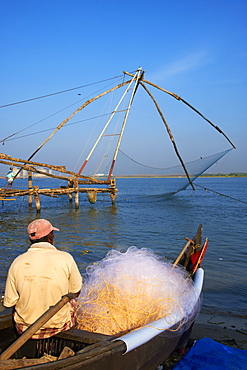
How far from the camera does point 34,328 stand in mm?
2359

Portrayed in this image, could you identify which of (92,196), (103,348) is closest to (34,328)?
(103,348)

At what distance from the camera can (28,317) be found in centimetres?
269

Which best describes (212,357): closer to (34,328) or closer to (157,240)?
(34,328)

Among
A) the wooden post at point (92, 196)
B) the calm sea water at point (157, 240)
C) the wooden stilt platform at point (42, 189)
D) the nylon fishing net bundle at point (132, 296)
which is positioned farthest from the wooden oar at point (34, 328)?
the wooden post at point (92, 196)

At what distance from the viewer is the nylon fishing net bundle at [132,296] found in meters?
3.21

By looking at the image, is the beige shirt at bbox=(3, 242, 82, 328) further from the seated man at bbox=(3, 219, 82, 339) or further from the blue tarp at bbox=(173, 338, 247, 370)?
the blue tarp at bbox=(173, 338, 247, 370)

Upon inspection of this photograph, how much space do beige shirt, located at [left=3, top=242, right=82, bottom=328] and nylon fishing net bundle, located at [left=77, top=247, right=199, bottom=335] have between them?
25.5 inches

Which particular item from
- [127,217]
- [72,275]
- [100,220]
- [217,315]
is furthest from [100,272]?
[127,217]

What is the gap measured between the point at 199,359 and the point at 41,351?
5.83 ft

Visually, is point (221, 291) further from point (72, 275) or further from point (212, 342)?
point (72, 275)

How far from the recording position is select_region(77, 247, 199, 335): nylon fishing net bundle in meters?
3.21

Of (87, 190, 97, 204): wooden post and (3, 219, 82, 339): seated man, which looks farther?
(87, 190, 97, 204): wooden post

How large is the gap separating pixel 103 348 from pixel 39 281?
2.36 ft

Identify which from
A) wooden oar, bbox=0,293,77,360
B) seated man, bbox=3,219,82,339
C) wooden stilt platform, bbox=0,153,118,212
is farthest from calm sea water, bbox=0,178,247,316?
wooden oar, bbox=0,293,77,360
